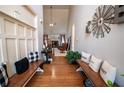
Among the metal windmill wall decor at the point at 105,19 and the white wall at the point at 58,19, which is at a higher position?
the white wall at the point at 58,19

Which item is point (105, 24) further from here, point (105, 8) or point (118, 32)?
point (118, 32)

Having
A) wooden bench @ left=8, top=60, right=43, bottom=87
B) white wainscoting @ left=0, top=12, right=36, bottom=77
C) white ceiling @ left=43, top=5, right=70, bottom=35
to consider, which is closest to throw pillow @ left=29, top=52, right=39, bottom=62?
white wainscoting @ left=0, top=12, right=36, bottom=77

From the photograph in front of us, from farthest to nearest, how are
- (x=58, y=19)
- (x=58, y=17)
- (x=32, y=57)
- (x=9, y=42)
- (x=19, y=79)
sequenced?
1. (x=58, y=19)
2. (x=58, y=17)
3. (x=32, y=57)
4. (x=9, y=42)
5. (x=19, y=79)

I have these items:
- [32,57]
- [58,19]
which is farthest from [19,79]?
[58,19]

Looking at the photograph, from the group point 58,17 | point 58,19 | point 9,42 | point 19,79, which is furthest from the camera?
point 58,19

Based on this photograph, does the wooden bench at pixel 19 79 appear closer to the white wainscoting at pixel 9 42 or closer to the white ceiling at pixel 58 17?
the white wainscoting at pixel 9 42

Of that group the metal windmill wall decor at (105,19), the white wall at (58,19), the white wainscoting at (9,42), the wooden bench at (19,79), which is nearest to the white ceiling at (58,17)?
the white wall at (58,19)

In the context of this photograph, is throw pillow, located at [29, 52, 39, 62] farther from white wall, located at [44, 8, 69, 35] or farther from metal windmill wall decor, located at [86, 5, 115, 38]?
white wall, located at [44, 8, 69, 35]

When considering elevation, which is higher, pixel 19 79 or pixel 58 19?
pixel 58 19

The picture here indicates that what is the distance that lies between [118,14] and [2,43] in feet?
6.80

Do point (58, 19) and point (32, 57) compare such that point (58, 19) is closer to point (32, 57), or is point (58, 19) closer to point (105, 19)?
point (32, 57)

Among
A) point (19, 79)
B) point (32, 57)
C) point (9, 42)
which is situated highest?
point (9, 42)

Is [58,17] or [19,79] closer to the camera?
[19,79]

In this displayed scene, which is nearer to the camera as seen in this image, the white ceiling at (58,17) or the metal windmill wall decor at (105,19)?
the metal windmill wall decor at (105,19)
